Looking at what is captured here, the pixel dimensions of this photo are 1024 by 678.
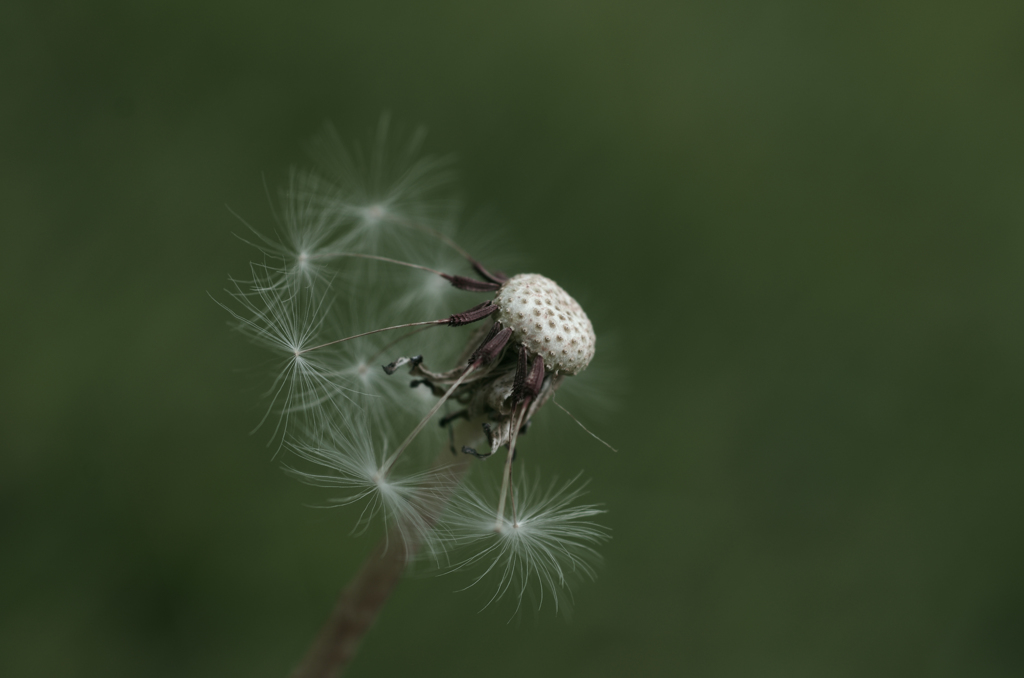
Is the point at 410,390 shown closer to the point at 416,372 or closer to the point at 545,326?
the point at 416,372

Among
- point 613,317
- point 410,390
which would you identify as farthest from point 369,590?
point 613,317

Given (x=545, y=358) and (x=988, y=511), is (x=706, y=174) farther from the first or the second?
(x=545, y=358)

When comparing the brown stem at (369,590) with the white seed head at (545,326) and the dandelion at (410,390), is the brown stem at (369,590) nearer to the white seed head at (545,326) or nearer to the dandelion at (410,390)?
the dandelion at (410,390)

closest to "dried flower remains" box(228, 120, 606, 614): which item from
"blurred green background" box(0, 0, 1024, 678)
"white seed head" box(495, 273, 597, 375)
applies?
"white seed head" box(495, 273, 597, 375)

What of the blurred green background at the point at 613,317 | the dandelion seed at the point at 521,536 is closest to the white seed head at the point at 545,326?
the dandelion seed at the point at 521,536

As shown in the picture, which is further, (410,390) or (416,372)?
(410,390)

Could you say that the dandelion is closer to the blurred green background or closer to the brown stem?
the brown stem

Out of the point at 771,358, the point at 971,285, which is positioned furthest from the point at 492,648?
the point at 971,285

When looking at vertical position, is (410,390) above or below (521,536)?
above
